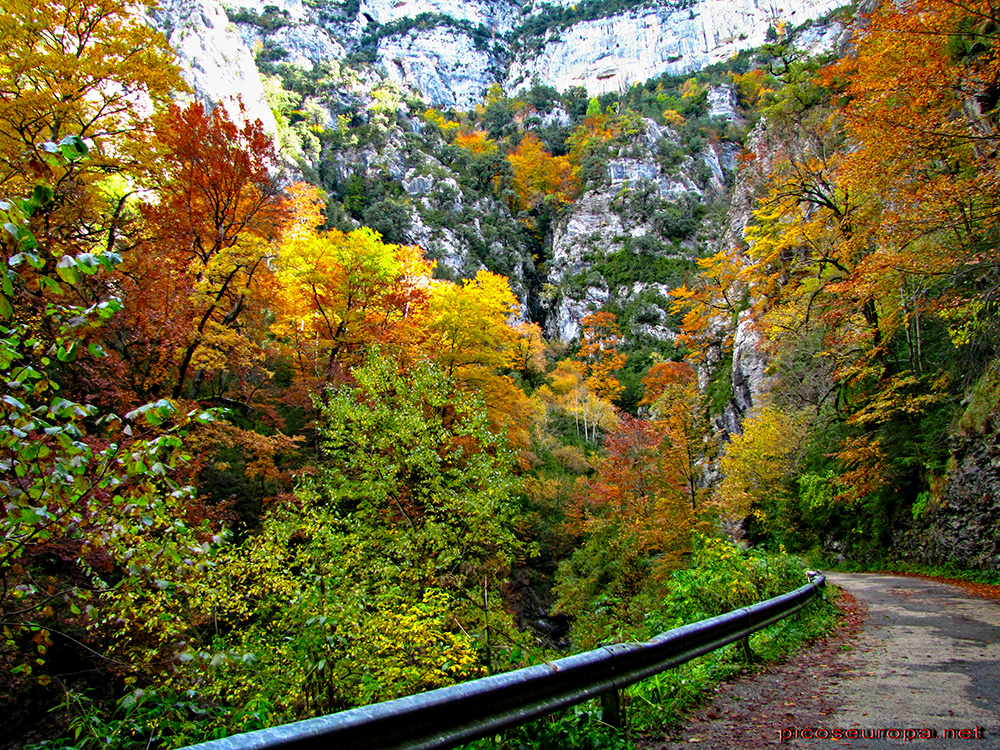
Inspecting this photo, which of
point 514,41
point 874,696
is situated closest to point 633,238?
point 874,696

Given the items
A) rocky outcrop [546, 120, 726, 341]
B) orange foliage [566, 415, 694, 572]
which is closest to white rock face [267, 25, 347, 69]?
rocky outcrop [546, 120, 726, 341]

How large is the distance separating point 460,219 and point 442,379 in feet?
180

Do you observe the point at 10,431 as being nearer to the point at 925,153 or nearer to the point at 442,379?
the point at 442,379

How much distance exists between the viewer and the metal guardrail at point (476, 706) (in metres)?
1.47

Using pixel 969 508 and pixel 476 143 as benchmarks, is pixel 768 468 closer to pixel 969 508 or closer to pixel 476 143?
pixel 969 508

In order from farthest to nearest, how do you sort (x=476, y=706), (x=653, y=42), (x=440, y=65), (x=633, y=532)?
(x=440, y=65) → (x=653, y=42) → (x=633, y=532) → (x=476, y=706)

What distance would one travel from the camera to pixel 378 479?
1080 centimetres

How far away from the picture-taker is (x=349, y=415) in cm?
1079

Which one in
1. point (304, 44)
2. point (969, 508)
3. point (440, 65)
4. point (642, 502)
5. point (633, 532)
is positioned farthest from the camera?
point (440, 65)

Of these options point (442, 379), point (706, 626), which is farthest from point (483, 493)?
point (706, 626)

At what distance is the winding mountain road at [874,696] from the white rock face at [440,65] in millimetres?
116891

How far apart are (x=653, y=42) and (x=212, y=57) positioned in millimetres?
102412

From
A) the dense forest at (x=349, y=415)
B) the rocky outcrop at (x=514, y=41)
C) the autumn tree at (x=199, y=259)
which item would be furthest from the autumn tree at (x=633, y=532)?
the rocky outcrop at (x=514, y=41)

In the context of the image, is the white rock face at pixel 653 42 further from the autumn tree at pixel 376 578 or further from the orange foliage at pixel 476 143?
the autumn tree at pixel 376 578
